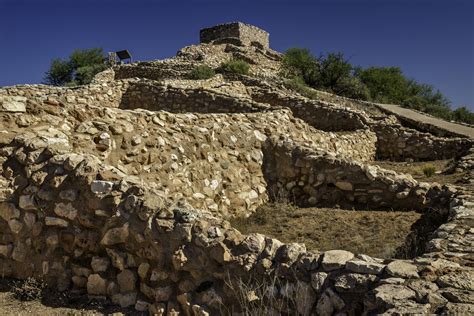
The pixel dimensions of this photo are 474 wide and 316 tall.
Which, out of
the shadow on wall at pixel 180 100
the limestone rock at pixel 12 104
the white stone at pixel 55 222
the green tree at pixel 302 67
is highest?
the green tree at pixel 302 67

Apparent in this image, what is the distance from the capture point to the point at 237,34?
33688 mm

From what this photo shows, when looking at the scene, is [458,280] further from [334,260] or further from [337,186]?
[337,186]

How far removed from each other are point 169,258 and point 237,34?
31.9 m

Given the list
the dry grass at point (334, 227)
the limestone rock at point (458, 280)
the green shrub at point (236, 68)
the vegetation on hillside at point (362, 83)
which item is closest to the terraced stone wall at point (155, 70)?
the green shrub at point (236, 68)

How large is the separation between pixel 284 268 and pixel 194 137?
3372mm

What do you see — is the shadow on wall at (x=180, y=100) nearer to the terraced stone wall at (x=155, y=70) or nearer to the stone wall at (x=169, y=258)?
the stone wall at (x=169, y=258)

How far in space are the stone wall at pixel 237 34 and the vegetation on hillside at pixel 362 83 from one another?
18.7 ft

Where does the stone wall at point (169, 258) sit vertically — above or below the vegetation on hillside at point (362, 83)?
below

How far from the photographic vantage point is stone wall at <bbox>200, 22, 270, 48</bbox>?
3378cm

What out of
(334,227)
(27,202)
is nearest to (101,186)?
(27,202)

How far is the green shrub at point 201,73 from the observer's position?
778 inches

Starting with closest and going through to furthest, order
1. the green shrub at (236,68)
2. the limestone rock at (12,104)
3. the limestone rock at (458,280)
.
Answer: the limestone rock at (458,280) < the limestone rock at (12,104) < the green shrub at (236,68)

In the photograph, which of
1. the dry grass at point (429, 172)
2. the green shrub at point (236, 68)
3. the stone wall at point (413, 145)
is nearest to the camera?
the dry grass at point (429, 172)

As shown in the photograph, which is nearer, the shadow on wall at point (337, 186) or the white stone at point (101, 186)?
the white stone at point (101, 186)
